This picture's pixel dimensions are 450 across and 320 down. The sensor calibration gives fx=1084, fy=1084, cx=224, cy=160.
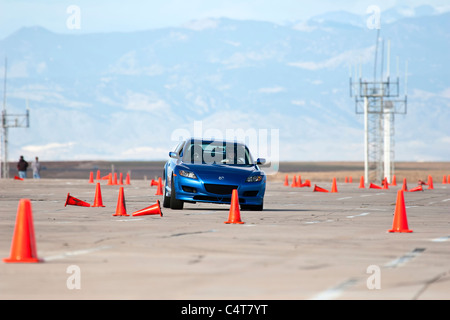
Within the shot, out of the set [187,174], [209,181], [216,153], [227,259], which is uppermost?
[216,153]

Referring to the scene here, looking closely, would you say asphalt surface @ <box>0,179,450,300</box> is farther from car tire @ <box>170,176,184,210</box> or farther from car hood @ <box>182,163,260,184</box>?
car tire @ <box>170,176,184,210</box>

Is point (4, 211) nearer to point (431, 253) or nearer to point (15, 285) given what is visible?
→ point (431, 253)

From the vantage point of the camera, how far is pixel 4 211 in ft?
78.7

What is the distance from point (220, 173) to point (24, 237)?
12347mm

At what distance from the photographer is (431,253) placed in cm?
1379

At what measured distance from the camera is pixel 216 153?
1009 inches

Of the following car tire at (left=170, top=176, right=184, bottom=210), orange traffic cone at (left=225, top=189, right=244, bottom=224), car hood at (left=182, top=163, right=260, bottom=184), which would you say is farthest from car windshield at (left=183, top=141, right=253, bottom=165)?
orange traffic cone at (left=225, top=189, right=244, bottom=224)

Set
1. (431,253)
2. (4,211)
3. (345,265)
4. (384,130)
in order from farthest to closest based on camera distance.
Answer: (384,130) → (4,211) → (431,253) → (345,265)

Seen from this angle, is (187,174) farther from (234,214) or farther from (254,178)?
(234,214)

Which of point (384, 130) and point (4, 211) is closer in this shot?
point (4, 211)

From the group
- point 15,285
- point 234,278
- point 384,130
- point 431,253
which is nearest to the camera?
point 15,285

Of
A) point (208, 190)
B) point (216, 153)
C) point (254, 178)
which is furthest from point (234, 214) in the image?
point (216, 153)
